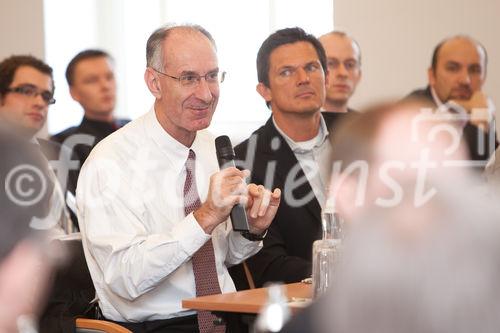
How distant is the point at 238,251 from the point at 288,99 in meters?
1.13

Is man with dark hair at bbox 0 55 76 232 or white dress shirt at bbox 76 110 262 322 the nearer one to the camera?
white dress shirt at bbox 76 110 262 322

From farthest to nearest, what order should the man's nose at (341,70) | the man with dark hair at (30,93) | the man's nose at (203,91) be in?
the man's nose at (341,70) < the man with dark hair at (30,93) < the man's nose at (203,91)

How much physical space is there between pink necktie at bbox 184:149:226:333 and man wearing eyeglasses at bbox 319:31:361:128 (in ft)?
8.20

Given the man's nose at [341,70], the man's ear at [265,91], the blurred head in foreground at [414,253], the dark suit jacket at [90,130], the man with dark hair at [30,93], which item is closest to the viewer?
the blurred head in foreground at [414,253]

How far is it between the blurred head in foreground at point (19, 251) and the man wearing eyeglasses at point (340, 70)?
4651 millimetres

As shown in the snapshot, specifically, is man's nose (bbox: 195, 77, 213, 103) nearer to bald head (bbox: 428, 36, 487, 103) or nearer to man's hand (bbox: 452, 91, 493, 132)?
man's hand (bbox: 452, 91, 493, 132)

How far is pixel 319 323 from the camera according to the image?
4.56 ft

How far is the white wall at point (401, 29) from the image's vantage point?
777 centimetres

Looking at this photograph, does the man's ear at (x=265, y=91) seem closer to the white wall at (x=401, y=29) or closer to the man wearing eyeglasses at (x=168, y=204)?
the man wearing eyeglasses at (x=168, y=204)

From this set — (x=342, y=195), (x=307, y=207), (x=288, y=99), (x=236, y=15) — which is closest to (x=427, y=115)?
(x=342, y=195)

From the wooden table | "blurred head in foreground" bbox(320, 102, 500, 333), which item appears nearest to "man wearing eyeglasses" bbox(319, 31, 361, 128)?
the wooden table

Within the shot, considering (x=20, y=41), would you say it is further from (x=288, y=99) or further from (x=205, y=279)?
→ (x=205, y=279)

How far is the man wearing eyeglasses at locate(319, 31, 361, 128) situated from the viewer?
5.84 meters

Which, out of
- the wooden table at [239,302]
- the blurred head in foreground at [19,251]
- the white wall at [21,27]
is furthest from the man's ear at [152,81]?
the white wall at [21,27]
